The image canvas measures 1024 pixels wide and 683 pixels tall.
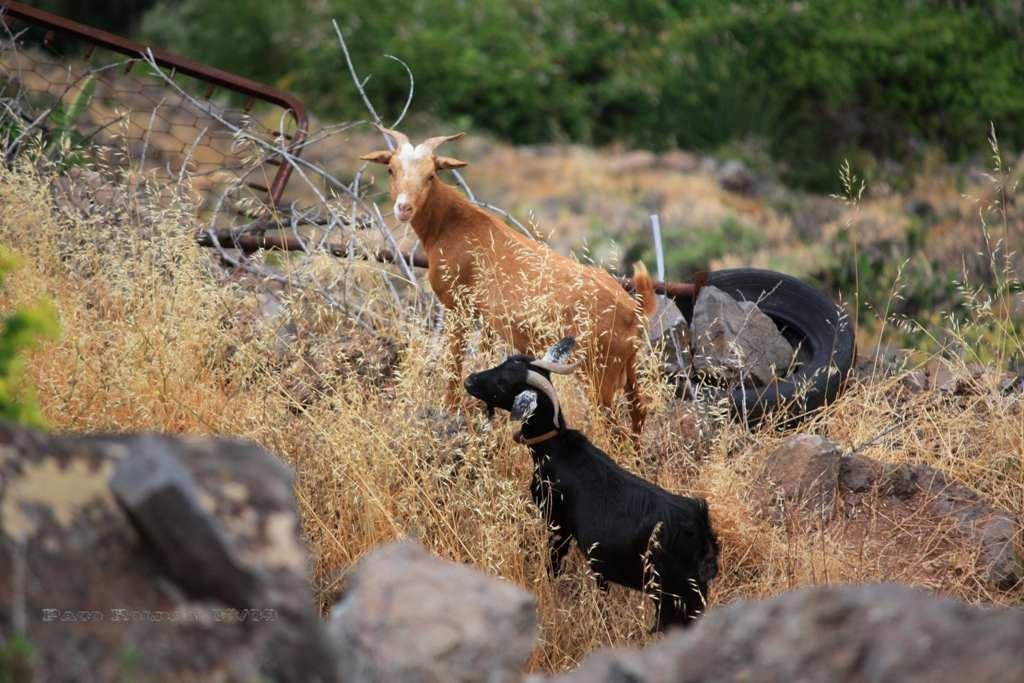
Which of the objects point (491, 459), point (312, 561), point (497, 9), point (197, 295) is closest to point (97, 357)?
point (197, 295)

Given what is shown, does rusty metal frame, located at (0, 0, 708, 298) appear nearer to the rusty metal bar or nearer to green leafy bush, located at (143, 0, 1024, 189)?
the rusty metal bar

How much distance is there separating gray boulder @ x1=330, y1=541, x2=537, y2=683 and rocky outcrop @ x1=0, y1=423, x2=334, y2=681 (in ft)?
0.78

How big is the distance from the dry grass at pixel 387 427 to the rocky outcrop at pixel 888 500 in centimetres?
8

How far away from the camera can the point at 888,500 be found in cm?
509

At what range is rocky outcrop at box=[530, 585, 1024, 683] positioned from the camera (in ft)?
8.17

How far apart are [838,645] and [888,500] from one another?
2618 mm

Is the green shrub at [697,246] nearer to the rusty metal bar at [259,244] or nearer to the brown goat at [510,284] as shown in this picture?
the rusty metal bar at [259,244]

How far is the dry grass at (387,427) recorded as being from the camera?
4.57m

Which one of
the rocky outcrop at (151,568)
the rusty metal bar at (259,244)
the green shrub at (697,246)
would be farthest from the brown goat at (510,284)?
the green shrub at (697,246)

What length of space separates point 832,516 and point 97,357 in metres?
3.00

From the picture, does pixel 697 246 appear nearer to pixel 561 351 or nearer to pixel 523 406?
pixel 561 351

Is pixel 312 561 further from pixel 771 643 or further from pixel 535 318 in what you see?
pixel 771 643

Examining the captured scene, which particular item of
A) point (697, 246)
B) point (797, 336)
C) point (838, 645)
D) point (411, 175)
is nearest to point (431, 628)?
point (838, 645)

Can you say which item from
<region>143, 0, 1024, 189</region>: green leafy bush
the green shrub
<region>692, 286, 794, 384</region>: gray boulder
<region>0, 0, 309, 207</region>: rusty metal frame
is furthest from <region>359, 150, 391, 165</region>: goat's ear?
<region>143, 0, 1024, 189</region>: green leafy bush
